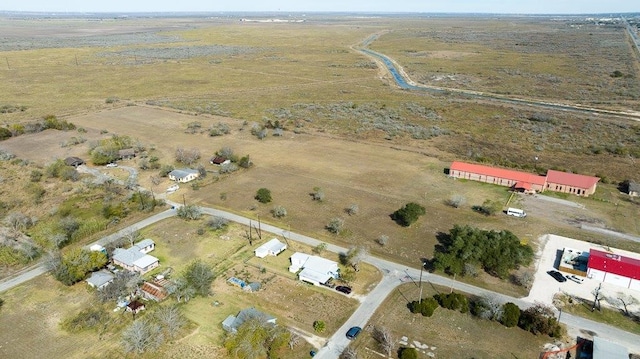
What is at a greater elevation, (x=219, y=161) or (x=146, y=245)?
(x=146, y=245)

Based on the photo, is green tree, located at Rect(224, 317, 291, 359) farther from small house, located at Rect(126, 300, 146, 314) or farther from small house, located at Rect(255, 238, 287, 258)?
small house, located at Rect(255, 238, 287, 258)

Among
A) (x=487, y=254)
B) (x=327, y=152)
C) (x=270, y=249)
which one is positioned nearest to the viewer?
(x=487, y=254)

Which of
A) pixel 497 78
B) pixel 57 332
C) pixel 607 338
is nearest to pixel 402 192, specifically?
pixel 607 338

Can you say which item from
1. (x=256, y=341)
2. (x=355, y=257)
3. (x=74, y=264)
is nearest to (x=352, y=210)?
(x=355, y=257)

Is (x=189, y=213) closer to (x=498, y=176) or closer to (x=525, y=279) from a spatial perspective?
(x=525, y=279)

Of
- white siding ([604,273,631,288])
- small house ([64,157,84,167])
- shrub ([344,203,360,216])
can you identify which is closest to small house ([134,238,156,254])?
shrub ([344,203,360,216])

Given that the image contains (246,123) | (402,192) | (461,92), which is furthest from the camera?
(461,92)

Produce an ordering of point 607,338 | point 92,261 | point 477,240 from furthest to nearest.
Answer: point 477,240
point 92,261
point 607,338

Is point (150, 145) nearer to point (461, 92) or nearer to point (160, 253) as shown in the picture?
point (160, 253)
